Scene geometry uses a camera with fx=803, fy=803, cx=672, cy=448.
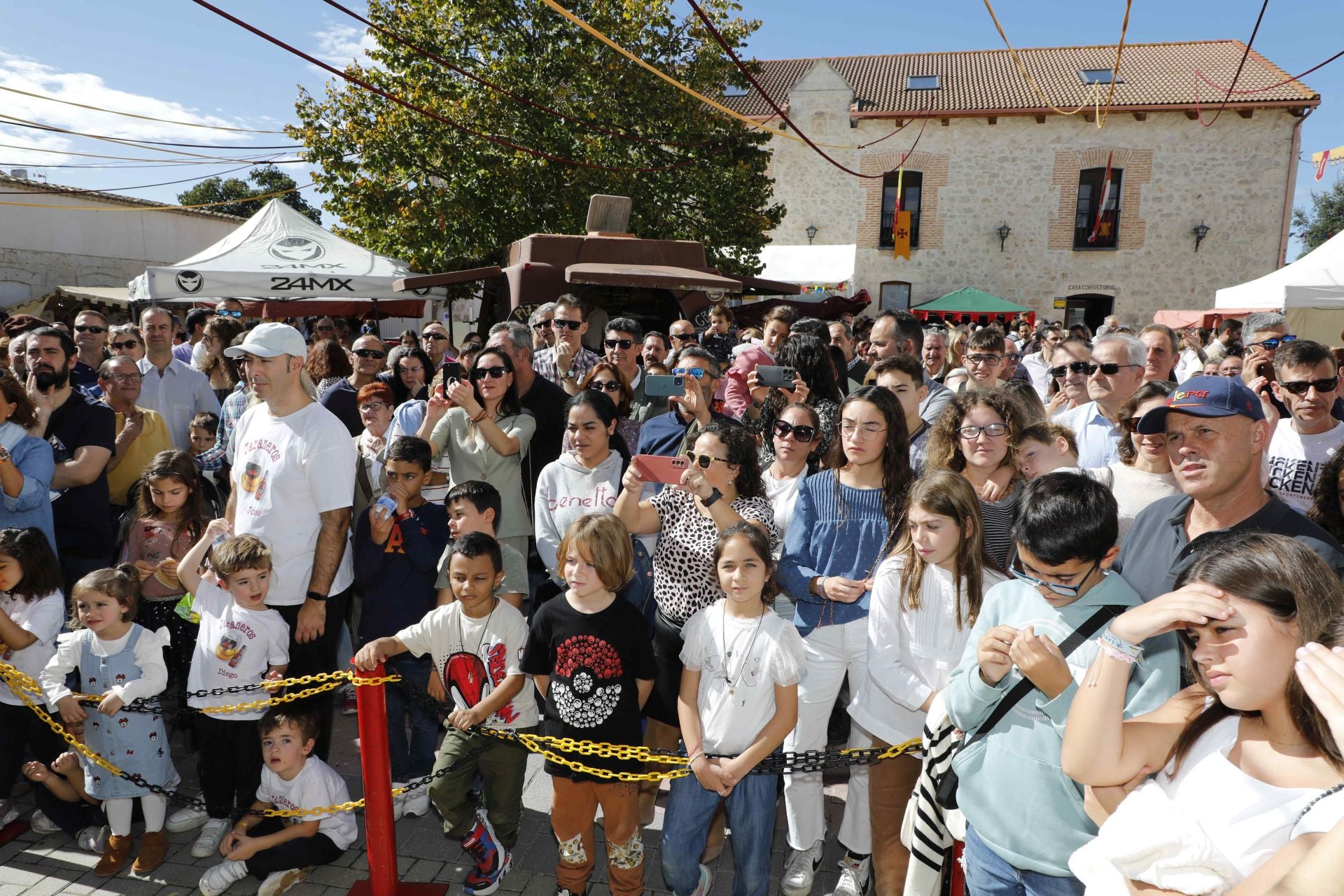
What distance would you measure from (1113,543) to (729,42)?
17.0 meters

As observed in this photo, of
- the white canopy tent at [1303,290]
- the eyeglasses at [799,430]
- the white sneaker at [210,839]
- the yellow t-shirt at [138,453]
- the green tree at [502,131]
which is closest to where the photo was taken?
the white sneaker at [210,839]

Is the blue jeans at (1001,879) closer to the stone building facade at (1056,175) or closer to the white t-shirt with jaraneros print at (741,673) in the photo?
the white t-shirt with jaraneros print at (741,673)

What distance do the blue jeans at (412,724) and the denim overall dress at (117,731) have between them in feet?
3.30

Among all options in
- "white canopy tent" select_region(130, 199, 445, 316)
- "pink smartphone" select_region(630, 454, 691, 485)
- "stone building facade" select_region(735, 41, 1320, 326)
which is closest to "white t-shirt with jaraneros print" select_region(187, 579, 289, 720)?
"pink smartphone" select_region(630, 454, 691, 485)

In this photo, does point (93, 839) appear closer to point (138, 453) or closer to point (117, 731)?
point (117, 731)

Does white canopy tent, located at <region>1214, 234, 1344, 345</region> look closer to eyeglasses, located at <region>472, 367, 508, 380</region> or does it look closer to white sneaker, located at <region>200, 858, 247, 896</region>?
eyeglasses, located at <region>472, 367, 508, 380</region>

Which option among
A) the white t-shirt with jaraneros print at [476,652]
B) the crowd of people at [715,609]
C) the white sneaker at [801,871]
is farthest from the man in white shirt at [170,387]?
the white sneaker at [801,871]

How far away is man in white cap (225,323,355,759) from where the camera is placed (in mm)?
3602

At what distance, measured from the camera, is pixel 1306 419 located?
12.5ft

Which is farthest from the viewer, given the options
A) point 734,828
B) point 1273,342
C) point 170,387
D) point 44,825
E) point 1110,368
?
point 170,387

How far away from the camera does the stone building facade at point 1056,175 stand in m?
21.2

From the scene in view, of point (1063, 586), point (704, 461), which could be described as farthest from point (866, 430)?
point (1063, 586)

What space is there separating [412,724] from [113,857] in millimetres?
1294

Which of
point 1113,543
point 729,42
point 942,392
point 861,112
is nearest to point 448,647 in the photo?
point 1113,543
